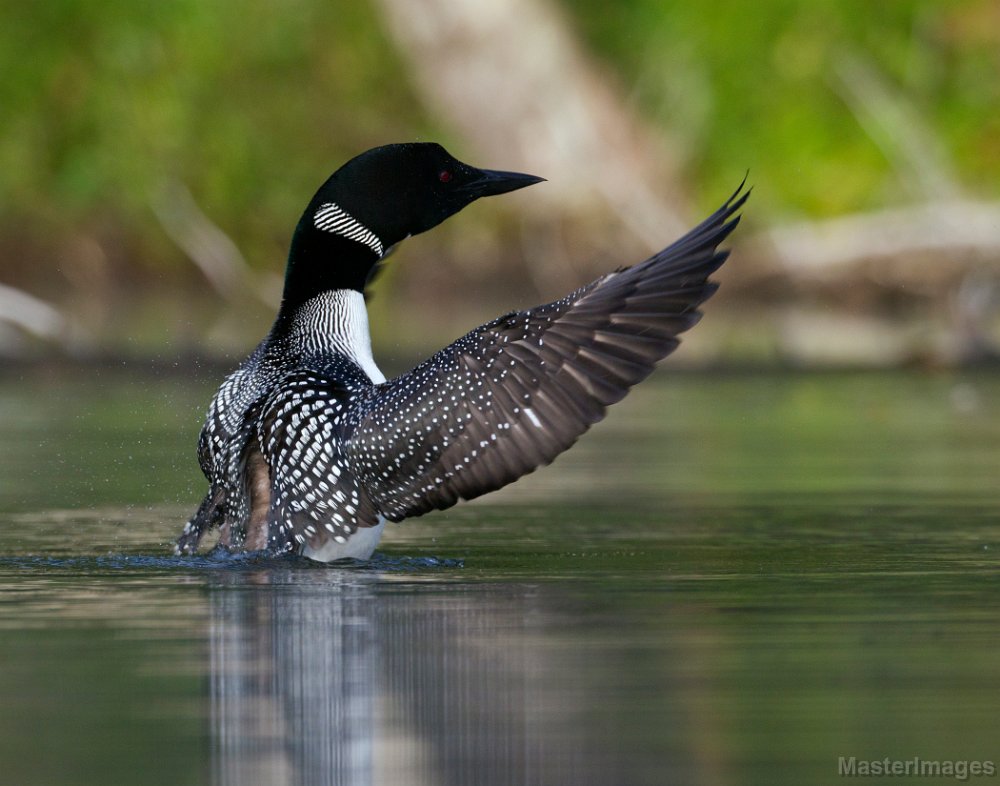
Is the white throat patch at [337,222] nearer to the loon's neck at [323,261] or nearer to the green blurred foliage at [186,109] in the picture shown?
the loon's neck at [323,261]

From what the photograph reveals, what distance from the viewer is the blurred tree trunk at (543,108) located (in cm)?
2009

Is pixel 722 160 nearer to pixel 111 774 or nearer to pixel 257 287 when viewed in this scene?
pixel 257 287

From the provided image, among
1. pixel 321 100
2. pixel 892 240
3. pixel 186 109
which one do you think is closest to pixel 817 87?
pixel 892 240

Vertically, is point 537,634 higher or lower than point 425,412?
lower

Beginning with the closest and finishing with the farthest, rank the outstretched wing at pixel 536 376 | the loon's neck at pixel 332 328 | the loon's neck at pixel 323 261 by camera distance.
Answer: the outstretched wing at pixel 536 376 → the loon's neck at pixel 332 328 → the loon's neck at pixel 323 261

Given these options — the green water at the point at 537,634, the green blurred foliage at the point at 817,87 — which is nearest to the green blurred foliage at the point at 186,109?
Answer: the green blurred foliage at the point at 817,87

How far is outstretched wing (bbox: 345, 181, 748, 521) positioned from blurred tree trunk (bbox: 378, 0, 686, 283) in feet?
48.1

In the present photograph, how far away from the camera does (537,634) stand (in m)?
4.22

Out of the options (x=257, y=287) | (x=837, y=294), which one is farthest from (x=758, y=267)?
(x=257, y=287)

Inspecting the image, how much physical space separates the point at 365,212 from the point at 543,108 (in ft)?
48.0

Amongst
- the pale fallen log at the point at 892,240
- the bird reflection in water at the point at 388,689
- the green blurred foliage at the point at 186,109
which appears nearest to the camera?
the bird reflection in water at the point at 388,689

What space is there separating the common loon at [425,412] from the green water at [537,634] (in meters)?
0.17

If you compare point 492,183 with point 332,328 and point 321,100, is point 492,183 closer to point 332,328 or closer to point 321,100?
point 332,328

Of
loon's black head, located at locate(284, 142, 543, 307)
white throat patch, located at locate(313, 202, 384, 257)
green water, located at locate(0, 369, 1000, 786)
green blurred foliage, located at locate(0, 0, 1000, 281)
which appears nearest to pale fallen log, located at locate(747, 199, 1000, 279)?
green blurred foliage, located at locate(0, 0, 1000, 281)
